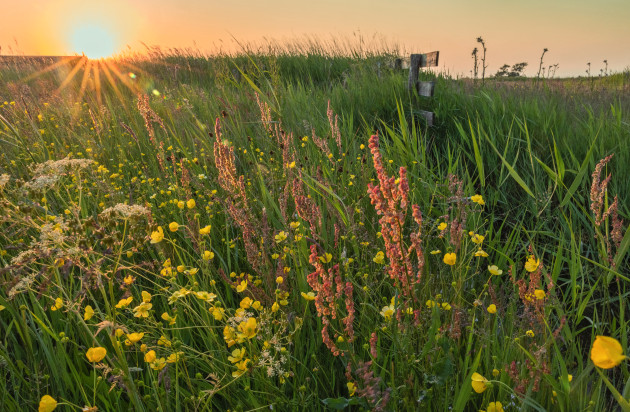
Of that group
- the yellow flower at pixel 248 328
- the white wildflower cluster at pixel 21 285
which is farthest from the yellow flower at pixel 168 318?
the white wildflower cluster at pixel 21 285

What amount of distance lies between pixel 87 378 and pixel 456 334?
4.43ft

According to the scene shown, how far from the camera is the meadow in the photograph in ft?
4.30

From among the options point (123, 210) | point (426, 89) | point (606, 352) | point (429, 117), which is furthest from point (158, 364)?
point (426, 89)

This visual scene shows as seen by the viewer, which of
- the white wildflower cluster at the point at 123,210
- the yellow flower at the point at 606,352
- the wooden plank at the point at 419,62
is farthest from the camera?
the wooden plank at the point at 419,62

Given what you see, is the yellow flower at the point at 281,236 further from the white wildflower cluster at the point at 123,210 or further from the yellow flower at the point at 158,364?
the yellow flower at the point at 158,364

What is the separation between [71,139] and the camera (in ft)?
14.8

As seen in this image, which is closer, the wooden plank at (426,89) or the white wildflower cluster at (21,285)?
the white wildflower cluster at (21,285)

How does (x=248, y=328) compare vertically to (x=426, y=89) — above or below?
below

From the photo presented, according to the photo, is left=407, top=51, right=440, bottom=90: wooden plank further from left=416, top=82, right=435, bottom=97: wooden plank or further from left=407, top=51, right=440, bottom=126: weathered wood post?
left=416, top=82, right=435, bottom=97: wooden plank

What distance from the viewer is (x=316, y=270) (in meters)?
1.27

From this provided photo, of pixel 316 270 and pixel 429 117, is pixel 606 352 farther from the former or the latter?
pixel 429 117

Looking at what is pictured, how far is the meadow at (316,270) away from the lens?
131 cm

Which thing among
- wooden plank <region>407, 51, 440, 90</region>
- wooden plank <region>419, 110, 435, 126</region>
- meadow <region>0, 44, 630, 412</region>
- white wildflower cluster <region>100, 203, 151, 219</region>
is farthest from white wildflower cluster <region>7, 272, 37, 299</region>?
wooden plank <region>407, 51, 440, 90</region>

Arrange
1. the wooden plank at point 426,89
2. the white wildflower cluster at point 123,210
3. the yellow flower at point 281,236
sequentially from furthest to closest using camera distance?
the wooden plank at point 426,89, the yellow flower at point 281,236, the white wildflower cluster at point 123,210
